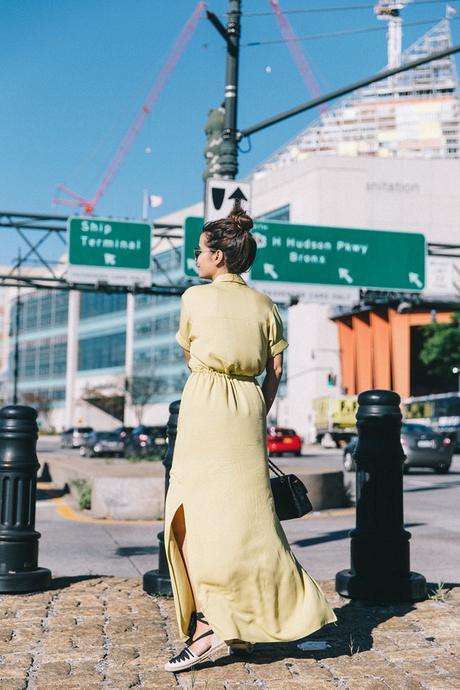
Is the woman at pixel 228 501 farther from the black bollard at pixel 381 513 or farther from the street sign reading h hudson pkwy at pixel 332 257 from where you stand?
the street sign reading h hudson pkwy at pixel 332 257

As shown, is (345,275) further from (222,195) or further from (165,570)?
(165,570)

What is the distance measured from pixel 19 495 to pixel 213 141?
8765 millimetres

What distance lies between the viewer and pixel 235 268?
3.94m

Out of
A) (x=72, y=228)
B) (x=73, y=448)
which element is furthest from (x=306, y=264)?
(x=73, y=448)

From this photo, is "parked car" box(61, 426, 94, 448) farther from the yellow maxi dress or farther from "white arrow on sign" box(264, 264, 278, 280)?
the yellow maxi dress

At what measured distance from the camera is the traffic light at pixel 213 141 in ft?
43.1

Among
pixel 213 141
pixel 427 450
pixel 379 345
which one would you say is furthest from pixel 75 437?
pixel 213 141

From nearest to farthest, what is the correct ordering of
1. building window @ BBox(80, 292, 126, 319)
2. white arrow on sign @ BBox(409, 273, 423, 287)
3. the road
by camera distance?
the road < white arrow on sign @ BBox(409, 273, 423, 287) < building window @ BBox(80, 292, 126, 319)

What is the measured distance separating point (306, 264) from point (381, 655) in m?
17.1

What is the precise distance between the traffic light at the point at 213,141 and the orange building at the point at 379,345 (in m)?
48.8

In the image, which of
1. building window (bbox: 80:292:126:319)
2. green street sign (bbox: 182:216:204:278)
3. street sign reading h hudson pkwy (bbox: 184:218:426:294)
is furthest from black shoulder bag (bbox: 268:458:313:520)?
building window (bbox: 80:292:126:319)

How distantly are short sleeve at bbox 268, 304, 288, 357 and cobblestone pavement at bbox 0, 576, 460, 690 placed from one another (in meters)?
1.39

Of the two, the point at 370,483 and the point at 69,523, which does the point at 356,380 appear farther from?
the point at 370,483

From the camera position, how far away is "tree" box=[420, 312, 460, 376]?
2281 inches
